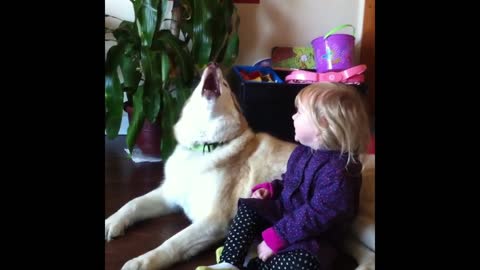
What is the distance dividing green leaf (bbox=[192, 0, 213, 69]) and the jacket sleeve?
4.09 feet

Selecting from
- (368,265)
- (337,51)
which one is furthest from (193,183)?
(337,51)

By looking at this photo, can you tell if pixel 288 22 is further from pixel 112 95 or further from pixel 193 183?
pixel 193 183

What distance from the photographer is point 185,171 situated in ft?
5.02

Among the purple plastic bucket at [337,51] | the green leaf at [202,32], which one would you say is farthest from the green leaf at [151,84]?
the purple plastic bucket at [337,51]

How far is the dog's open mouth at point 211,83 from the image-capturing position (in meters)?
1.51

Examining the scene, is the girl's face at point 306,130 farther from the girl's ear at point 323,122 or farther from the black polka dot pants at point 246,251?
the black polka dot pants at point 246,251

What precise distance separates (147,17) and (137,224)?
3.41ft

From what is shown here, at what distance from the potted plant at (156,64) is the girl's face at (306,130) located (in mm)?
986

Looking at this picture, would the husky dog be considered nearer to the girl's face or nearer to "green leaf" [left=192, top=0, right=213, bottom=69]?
the girl's face

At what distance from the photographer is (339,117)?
3.67ft

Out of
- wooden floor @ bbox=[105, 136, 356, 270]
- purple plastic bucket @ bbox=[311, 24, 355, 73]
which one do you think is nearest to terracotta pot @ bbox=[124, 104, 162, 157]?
wooden floor @ bbox=[105, 136, 356, 270]
